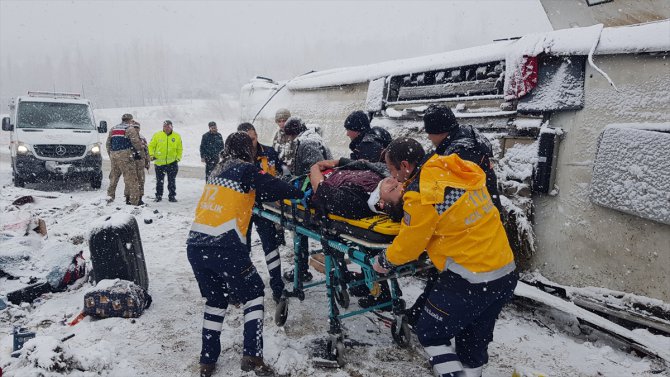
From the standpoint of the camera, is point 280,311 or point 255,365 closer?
point 255,365

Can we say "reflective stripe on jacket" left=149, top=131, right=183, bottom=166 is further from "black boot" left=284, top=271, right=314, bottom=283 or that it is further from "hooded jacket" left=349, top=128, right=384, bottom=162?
"hooded jacket" left=349, top=128, right=384, bottom=162

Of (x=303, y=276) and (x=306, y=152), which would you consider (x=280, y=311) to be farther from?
(x=306, y=152)

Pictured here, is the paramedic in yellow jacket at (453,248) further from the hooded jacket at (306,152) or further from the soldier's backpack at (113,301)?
the soldier's backpack at (113,301)

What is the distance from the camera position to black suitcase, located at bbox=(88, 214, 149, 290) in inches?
162

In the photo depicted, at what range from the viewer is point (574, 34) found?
3717 millimetres

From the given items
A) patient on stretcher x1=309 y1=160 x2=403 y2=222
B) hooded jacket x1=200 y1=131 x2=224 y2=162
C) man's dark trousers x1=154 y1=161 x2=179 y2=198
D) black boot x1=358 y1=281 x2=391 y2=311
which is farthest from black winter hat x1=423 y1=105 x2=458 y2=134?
man's dark trousers x1=154 y1=161 x2=179 y2=198

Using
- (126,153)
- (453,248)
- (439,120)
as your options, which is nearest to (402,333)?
(453,248)

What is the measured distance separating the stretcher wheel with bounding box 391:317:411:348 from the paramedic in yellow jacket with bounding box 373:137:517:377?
41.9 inches

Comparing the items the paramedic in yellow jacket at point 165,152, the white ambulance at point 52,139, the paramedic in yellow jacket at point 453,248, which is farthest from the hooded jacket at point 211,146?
the paramedic in yellow jacket at point 453,248

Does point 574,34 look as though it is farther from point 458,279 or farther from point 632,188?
point 458,279

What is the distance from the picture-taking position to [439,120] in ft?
10.4

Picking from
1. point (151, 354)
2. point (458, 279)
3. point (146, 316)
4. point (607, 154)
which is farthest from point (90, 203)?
point (607, 154)

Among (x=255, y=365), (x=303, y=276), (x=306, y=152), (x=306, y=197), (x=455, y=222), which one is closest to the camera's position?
(x=455, y=222)

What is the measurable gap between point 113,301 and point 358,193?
246 centimetres
